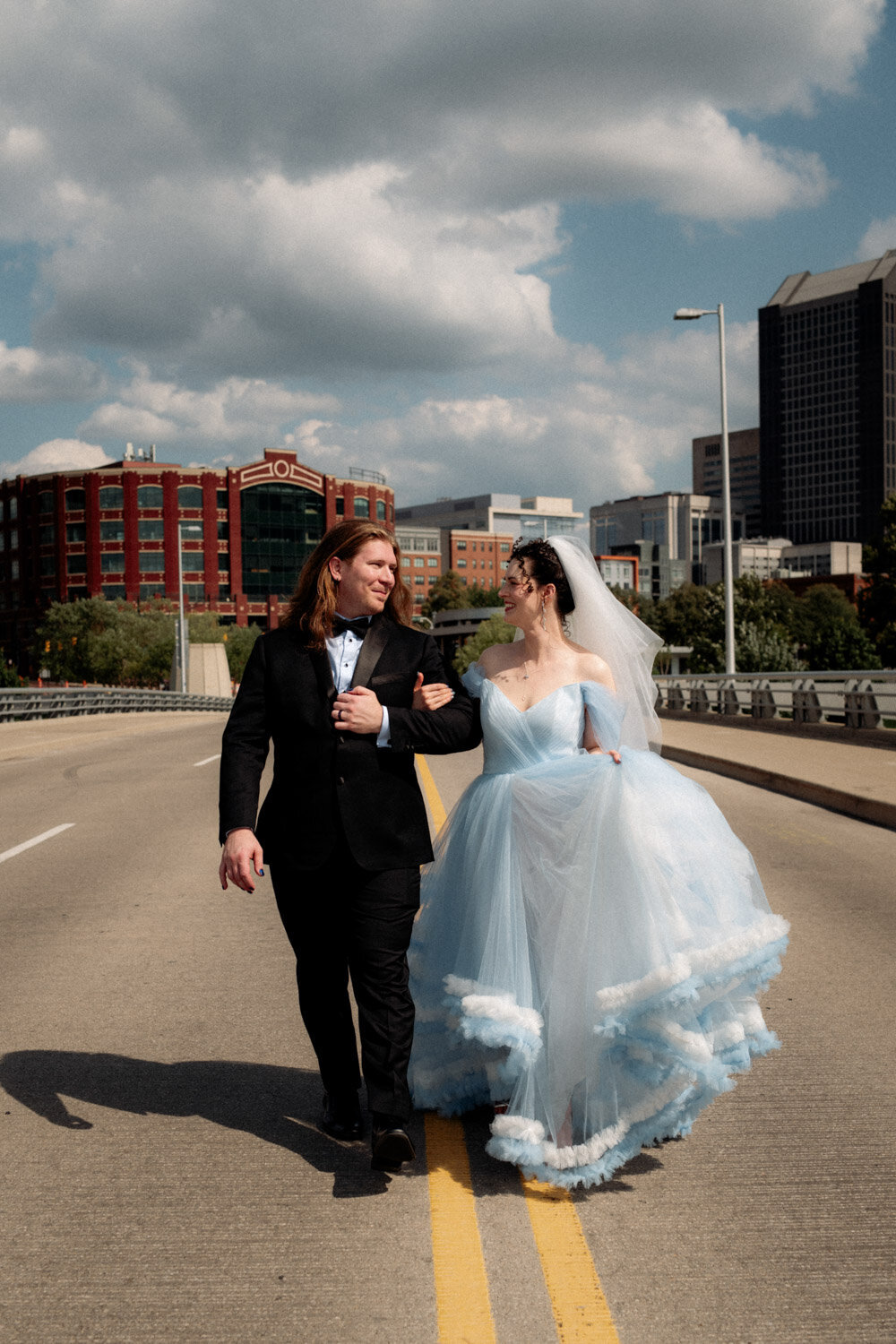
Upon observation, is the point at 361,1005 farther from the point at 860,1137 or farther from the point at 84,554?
the point at 84,554

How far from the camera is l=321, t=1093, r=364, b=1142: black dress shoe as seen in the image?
4203 mm

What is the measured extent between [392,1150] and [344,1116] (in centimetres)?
53

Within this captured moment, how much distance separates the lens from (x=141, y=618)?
343 ft

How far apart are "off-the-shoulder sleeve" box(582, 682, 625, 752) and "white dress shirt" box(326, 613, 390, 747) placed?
826 mm

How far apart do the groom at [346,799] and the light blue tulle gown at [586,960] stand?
240 millimetres

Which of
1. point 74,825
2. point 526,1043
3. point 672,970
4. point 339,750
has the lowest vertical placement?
point 74,825

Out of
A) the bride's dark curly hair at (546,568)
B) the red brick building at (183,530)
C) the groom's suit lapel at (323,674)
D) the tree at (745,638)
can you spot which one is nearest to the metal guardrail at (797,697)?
the tree at (745,638)

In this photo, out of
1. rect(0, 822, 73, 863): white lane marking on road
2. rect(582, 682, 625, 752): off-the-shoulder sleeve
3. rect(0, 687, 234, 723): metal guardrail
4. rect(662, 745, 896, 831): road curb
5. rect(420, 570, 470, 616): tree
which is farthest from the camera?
rect(420, 570, 470, 616): tree

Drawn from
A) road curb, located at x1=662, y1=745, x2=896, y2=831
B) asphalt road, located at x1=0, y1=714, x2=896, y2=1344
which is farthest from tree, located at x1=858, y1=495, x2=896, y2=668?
asphalt road, located at x1=0, y1=714, x2=896, y2=1344

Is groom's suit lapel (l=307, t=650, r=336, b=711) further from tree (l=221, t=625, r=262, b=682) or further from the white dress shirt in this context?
tree (l=221, t=625, r=262, b=682)

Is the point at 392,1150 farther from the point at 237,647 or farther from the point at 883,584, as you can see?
the point at 237,647

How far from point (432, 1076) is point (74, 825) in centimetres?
969

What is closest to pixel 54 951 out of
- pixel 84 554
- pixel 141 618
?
pixel 141 618

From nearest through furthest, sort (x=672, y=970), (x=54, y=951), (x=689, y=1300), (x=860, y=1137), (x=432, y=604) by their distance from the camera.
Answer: (x=689, y=1300) < (x=672, y=970) < (x=860, y=1137) < (x=54, y=951) < (x=432, y=604)
